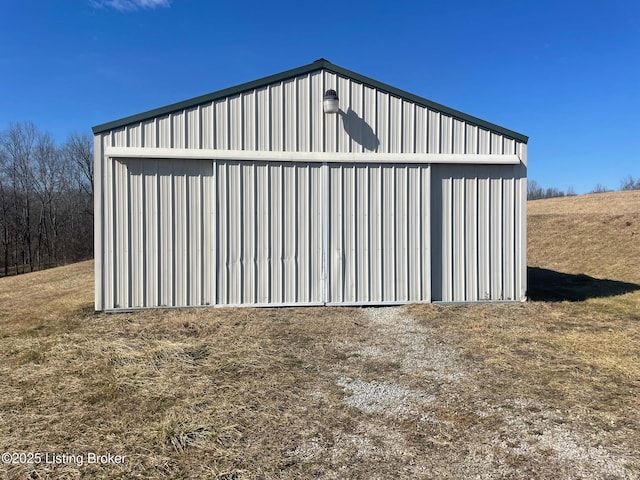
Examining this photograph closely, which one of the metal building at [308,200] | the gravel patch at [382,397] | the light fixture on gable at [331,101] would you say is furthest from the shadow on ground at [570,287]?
the gravel patch at [382,397]

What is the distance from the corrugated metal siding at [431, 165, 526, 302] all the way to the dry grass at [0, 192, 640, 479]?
0.81m

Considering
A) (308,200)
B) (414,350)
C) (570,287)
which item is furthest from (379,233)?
(570,287)

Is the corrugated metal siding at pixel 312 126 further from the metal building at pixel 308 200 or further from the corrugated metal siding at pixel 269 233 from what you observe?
the corrugated metal siding at pixel 269 233

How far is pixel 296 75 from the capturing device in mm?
7008

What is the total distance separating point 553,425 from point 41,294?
1118 cm

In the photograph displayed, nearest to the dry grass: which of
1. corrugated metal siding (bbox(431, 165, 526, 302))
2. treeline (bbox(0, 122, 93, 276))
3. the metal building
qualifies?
the metal building

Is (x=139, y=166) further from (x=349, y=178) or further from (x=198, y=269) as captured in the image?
(x=349, y=178)

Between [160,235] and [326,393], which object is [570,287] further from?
[160,235]

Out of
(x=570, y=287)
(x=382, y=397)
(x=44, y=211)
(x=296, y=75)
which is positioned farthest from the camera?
(x=44, y=211)

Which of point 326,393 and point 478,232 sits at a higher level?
point 478,232

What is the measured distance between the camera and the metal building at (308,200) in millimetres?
6688

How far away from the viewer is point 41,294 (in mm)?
10242

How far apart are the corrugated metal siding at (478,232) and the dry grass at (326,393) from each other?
0.81 meters

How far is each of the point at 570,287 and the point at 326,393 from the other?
910cm
